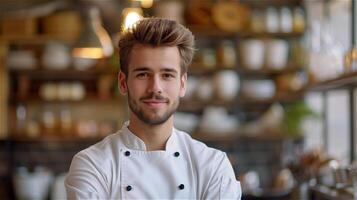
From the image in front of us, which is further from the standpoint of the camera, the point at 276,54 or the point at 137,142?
the point at 276,54

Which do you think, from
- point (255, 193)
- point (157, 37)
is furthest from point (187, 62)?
point (255, 193)

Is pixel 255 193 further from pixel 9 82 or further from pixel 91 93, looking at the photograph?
pixel 9 82

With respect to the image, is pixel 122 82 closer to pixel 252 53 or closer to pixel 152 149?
pixel 152 149

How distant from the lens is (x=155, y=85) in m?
1.80

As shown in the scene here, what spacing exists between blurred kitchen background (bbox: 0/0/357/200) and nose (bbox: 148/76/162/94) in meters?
4.93

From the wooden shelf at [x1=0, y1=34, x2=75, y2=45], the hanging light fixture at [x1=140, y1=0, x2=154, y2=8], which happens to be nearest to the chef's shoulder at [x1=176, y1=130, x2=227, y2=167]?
the hanging light fixture at [x1=140, y1=0, x2=154, y2=8]

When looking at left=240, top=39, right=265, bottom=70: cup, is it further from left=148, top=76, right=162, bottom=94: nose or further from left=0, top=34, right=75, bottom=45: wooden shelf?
left=148, top=76, right=162, bottom=94: nose

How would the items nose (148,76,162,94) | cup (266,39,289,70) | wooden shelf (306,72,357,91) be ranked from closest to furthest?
nose (148,76,162,94)
wooden shelf (306,72,357,91)
cup (266,39,289,70)

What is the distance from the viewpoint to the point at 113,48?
6.95m

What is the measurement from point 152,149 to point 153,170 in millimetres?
62

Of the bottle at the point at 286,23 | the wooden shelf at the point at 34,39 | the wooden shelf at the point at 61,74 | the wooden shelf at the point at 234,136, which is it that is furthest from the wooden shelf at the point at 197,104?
the wooden shelf at the point at 34,39

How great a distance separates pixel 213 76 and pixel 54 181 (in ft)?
6.51

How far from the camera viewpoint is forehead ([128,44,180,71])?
1.80 meters

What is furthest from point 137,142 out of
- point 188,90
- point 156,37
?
point 188,90
